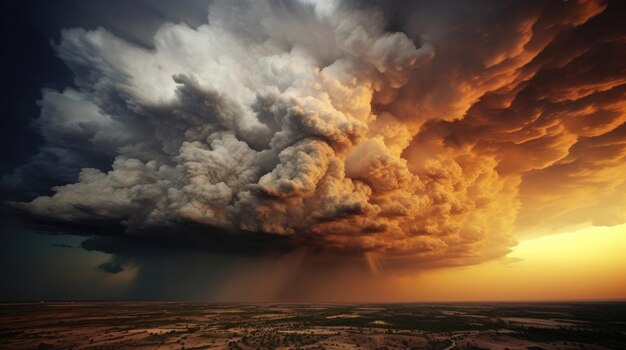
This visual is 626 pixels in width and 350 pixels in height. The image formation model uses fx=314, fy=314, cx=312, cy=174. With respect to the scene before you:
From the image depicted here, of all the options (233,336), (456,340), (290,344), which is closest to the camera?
(290,344)

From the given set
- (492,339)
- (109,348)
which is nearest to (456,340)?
(492,339)

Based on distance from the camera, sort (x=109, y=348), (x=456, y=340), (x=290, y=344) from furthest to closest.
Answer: (x=456, y=340), (x=290, y=344), (x=109, y=348)

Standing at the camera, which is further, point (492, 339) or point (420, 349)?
point (492, 339)

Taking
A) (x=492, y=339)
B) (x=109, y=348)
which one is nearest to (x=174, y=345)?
(x=109, y=348)

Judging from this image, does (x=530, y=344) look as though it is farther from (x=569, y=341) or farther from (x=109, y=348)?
(x=109, y=348)

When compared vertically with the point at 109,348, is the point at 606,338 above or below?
above

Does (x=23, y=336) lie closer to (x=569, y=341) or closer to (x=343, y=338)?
(x=343, y=338)

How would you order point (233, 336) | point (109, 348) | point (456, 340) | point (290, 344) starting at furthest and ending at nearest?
point (233, 336)
point (456, 340)
point (290, 344)
point (109, 348)

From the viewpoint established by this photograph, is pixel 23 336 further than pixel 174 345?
Yes

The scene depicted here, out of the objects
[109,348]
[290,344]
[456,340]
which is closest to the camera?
[109,348]
